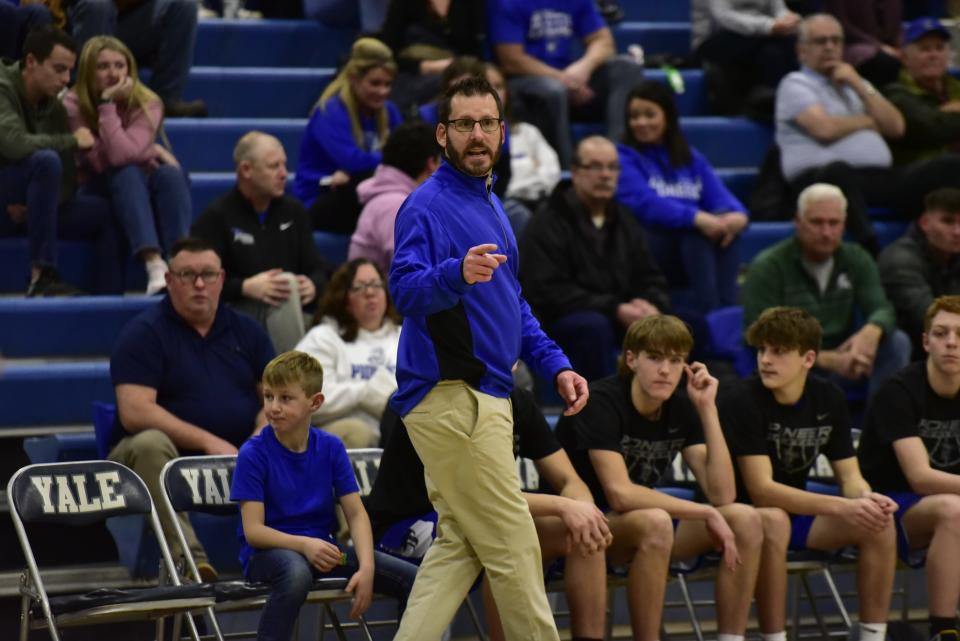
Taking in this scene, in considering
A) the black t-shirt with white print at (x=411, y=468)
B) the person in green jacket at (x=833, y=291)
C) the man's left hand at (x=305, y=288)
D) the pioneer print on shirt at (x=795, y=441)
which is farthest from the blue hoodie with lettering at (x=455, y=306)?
the person in green jacket at (x=833, y=291)

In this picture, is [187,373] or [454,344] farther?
[187,373]

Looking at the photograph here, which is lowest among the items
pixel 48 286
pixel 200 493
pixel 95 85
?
pixel 200 493

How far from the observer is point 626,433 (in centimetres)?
516

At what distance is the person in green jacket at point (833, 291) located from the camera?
6.70 metres

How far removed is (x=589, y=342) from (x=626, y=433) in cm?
125

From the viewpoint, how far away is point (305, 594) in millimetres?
4566

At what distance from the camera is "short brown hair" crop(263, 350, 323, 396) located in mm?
4734

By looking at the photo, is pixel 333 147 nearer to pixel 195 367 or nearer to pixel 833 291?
pixel 195 367

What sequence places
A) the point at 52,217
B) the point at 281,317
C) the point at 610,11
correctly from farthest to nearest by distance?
the point at 610,11 < the point at 52,217 < the point at 281,317

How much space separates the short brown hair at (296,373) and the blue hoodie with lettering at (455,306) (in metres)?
0.67

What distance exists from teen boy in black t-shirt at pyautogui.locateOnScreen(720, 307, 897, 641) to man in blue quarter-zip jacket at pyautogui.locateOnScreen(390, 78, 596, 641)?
1.36 meters

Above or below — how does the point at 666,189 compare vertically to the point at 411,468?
above

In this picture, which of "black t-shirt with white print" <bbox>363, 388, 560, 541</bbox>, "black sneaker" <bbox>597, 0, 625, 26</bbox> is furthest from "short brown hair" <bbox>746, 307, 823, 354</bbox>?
"black sneaker" <bbox>597, 0, 625, 26</bbox>

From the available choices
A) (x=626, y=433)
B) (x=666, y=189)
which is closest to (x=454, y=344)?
(x=626, y=433)
